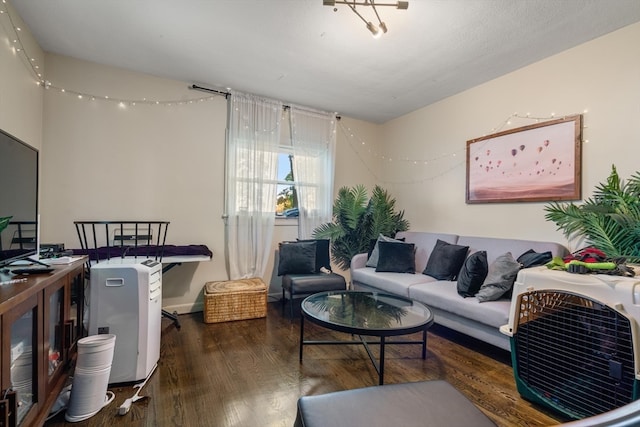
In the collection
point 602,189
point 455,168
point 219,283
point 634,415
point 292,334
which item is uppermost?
point 455,168

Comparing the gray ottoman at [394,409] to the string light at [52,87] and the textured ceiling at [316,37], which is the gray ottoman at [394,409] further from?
the string light at [52,87]

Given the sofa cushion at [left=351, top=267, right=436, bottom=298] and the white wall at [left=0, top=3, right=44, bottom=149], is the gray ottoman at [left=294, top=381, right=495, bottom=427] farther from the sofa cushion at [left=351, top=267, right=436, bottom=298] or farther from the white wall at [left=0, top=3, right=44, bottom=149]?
the white wall at [left=0, top=3, right=44, bottom=149]

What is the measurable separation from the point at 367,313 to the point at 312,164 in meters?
2.35

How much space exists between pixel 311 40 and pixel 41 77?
2.41 metres

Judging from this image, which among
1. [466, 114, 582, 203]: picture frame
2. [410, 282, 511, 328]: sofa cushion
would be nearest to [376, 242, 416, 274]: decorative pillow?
[410, 282, 511, 328]: sofa cushion

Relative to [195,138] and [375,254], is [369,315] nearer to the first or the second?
[375,254]

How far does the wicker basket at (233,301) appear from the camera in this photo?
2.97m

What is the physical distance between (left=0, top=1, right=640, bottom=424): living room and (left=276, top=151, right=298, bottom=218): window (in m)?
0.22

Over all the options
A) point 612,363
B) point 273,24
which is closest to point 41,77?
point 273,24

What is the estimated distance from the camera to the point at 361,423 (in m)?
0.97

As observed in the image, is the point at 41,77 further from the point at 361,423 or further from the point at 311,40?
the point at 361,423

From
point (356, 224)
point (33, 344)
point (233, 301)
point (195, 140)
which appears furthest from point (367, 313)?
point (195, 140)

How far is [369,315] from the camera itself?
2.07 meters

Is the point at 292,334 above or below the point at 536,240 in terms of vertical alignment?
below
